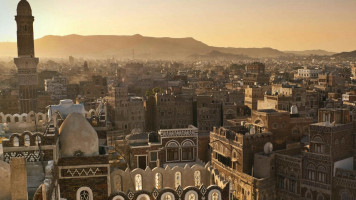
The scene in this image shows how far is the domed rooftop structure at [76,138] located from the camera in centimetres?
1371

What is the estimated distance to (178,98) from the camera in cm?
5338

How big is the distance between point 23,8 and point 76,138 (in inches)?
932

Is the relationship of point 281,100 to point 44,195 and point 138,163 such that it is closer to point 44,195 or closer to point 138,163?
point 138,163

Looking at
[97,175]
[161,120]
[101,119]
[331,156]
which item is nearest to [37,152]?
[97,175]

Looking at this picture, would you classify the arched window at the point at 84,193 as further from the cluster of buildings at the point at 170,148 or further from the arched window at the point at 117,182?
the arched window at the point at 117,182

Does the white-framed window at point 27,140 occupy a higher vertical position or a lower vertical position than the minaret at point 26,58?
lower

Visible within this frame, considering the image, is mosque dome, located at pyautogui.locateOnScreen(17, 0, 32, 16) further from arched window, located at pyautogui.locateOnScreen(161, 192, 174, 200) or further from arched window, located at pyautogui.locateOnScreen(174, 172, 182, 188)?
arched window, located at pyautogui.locateOnScreen(161, 192, 174, 200)

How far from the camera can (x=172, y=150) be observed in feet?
86.8

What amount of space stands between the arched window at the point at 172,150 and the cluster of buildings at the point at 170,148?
0.23 feet

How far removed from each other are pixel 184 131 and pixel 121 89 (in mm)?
26461

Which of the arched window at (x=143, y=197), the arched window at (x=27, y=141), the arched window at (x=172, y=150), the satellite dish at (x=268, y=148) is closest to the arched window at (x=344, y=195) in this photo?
the satellite dish at (x=268, y=148)

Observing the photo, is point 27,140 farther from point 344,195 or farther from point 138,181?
point 344,195

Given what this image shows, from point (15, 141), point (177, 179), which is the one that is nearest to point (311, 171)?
point (177, 179)

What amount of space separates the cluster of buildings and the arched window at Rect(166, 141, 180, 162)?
7cm
